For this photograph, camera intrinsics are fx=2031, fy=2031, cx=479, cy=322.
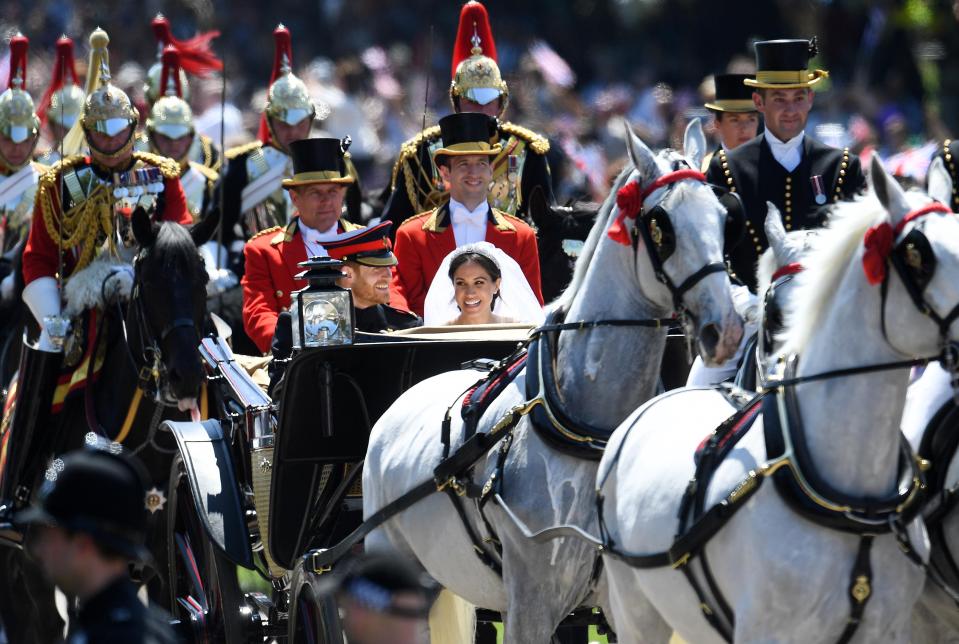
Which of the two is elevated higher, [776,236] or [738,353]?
[776,236]

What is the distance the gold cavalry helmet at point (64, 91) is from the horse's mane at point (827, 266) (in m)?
8.76

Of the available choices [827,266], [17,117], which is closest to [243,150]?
[17,117]

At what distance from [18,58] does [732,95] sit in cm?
574

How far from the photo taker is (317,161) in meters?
8.48

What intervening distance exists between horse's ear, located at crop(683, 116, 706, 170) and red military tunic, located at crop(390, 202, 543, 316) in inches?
84.0

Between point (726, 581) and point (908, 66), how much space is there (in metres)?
17.1

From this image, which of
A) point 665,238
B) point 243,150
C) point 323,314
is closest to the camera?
point 665,238

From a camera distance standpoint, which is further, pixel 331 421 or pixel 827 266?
pixel 331 421

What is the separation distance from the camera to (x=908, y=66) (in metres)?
21.2

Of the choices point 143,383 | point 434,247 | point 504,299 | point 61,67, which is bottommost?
point 143,383

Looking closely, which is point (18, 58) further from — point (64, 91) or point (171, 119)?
point (64, 91)

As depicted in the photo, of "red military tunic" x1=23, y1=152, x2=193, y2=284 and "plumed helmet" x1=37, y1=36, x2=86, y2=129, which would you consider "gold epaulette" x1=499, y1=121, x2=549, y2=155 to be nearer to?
"red military tunic" x1=23, y1=152, x2=193, y2=284

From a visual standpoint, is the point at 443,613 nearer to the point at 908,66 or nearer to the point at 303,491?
the point at 303,491

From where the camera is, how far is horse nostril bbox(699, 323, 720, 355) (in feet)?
17.5
